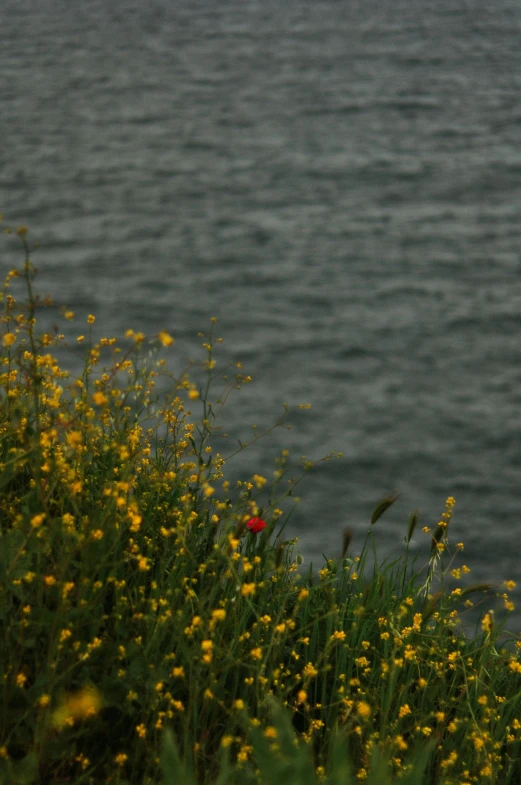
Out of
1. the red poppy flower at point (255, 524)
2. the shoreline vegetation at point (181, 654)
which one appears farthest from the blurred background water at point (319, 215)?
the red poppy flower at point (255, 524)

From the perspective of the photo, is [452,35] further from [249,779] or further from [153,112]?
[249,779]

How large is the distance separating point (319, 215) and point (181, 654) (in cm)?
874

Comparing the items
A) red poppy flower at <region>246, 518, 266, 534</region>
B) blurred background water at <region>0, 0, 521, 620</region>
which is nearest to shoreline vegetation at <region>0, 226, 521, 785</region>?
red poppy flower at <region>246, 518, 266, 534</region>

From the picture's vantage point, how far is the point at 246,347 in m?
8.80

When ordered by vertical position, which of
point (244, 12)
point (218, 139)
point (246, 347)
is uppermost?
point (244, 12)

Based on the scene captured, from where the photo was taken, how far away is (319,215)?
1132 cm

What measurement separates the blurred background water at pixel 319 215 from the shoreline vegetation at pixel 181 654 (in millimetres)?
2706

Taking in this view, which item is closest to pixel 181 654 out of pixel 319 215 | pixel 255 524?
pixel 255 524

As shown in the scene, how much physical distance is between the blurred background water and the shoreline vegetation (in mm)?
2706

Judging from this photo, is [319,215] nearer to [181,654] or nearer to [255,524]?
[255,524]

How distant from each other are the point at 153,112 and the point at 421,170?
4369 millimetres

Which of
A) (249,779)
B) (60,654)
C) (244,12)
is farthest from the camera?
(244,12)

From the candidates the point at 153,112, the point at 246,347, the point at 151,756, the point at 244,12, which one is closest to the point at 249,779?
the point at 151,756

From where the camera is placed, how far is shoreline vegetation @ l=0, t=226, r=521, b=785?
269cm
